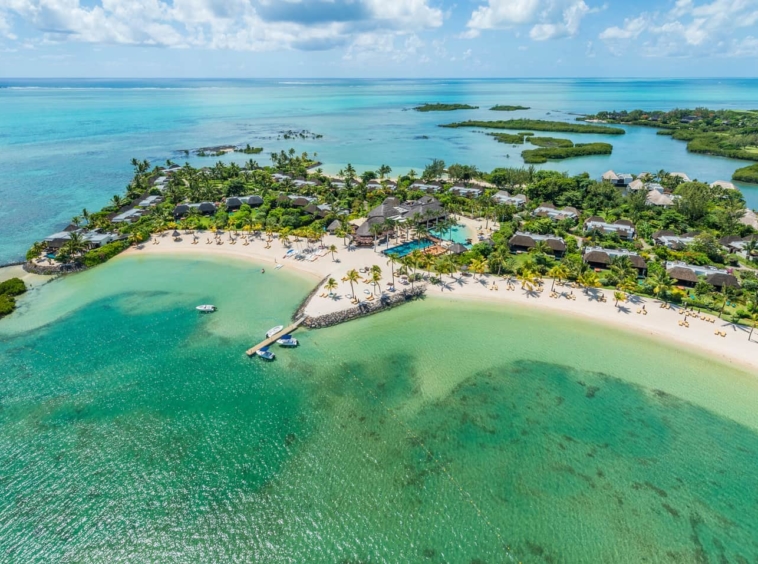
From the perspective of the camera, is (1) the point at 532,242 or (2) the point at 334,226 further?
(2) the point at 334,226

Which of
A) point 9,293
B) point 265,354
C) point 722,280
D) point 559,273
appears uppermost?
point 559,273

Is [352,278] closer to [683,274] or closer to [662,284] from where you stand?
[662,284]

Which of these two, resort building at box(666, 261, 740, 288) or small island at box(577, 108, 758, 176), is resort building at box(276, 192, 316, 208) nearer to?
resort building at box(666, 261, 740, 288)

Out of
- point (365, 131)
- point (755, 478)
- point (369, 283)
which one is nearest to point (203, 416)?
point (369, 283)

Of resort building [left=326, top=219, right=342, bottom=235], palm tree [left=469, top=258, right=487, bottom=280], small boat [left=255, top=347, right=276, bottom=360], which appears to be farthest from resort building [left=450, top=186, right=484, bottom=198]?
small boat [left=255, top=347, right=276, bottom=360]

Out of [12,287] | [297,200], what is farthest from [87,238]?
[297,200]
